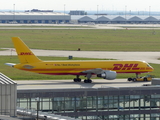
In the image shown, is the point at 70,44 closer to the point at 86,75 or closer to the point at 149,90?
the point at 86,75

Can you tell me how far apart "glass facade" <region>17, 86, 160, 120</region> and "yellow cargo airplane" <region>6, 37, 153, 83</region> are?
790 inches

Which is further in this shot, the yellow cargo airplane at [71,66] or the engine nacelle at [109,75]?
the yellow cargo airplane at [71,66]

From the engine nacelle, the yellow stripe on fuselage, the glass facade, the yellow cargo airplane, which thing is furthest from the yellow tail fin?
the glass facade

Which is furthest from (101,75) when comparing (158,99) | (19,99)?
(19,99)

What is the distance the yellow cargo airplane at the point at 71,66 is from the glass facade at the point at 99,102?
20063 mm

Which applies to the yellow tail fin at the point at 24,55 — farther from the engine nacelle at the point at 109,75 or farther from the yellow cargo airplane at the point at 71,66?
the engine nacelle at the point at 109,75

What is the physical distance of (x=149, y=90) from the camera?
61500mm

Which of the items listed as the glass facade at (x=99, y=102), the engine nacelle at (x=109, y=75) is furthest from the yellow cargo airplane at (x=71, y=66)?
the glass facade at (x=99, y=102)

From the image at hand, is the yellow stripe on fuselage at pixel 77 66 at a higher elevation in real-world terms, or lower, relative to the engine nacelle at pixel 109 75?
higher

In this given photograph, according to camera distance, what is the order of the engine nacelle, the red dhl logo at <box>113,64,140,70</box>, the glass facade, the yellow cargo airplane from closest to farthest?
the glass facade < the engine nacelle < the yellow cargo airplane < the red dhl logo at <box>113,64,140,70</box>

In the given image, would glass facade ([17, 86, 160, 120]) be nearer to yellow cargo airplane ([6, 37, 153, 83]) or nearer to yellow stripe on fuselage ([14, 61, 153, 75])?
yellow cargo airplane ([6, 37, 153, 83])

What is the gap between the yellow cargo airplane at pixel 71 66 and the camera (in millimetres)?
81438

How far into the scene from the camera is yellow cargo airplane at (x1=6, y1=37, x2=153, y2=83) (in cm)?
8144

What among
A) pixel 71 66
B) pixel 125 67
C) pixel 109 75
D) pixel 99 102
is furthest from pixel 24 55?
pixel 99 102
